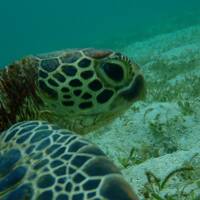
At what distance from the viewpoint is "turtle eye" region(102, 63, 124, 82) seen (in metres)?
2.84

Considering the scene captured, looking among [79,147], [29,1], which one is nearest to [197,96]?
[79,147]

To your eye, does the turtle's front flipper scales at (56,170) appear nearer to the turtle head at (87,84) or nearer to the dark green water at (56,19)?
the turtle head at (87,84)

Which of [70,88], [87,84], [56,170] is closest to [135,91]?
[87,84]

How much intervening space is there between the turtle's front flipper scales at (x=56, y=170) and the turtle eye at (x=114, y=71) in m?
0.87

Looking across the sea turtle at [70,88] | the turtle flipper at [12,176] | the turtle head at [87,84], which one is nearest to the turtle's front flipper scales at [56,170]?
the turtle flipper at [12,176]

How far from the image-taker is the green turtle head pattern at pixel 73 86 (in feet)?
9.20

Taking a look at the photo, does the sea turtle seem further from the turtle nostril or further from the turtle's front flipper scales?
the turtle's front flipper scales

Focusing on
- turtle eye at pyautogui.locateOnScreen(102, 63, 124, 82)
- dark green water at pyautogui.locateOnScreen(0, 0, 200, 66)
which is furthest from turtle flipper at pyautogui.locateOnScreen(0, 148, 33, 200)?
dark green water at pyautogui.locateOnScreen(0, 0, 200, 66)

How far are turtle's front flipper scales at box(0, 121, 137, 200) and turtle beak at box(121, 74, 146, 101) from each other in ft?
2.97

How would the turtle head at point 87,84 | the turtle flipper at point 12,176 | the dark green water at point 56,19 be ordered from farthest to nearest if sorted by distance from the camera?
the dark green water at point 56,19 → the turtle head at point 87,84 → the turtle flipper at point 12,176

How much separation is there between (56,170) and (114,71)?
1.25m

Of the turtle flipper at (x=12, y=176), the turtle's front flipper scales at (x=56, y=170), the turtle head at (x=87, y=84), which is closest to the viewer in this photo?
the turtle's front flipper scales at (x=56, y=170)

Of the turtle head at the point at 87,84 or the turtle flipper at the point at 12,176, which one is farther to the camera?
the turtle head at the point at 87,84

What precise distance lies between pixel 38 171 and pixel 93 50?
1.34 meters
